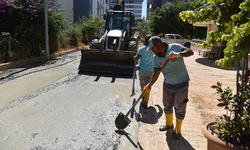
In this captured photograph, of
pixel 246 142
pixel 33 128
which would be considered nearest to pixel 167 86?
pixel 246 142

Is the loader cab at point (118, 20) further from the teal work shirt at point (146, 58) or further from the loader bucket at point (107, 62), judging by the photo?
the teal work shirt at point (146, 58)

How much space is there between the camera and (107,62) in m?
8.57

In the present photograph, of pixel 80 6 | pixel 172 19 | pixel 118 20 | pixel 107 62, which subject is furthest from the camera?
pixel 80 6

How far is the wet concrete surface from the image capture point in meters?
3.42

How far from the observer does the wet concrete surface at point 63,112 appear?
11.2ft

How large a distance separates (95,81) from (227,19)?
538 cm

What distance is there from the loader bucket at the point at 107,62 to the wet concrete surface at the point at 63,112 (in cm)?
84

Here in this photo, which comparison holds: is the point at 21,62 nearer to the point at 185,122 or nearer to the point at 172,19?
the point at 185,122

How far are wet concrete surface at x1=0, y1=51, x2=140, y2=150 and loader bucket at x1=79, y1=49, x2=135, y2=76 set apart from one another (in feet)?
2.75

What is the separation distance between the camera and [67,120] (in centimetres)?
416

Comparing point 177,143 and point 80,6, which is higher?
point 80,6

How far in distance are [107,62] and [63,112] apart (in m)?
4.29

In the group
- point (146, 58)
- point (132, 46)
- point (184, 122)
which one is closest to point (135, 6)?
point (132, 46)

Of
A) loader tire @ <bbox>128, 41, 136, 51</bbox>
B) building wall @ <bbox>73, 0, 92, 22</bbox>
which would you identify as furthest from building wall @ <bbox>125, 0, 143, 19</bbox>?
loader tire @ <bbox>128, 41, 136, 51</bbox>
